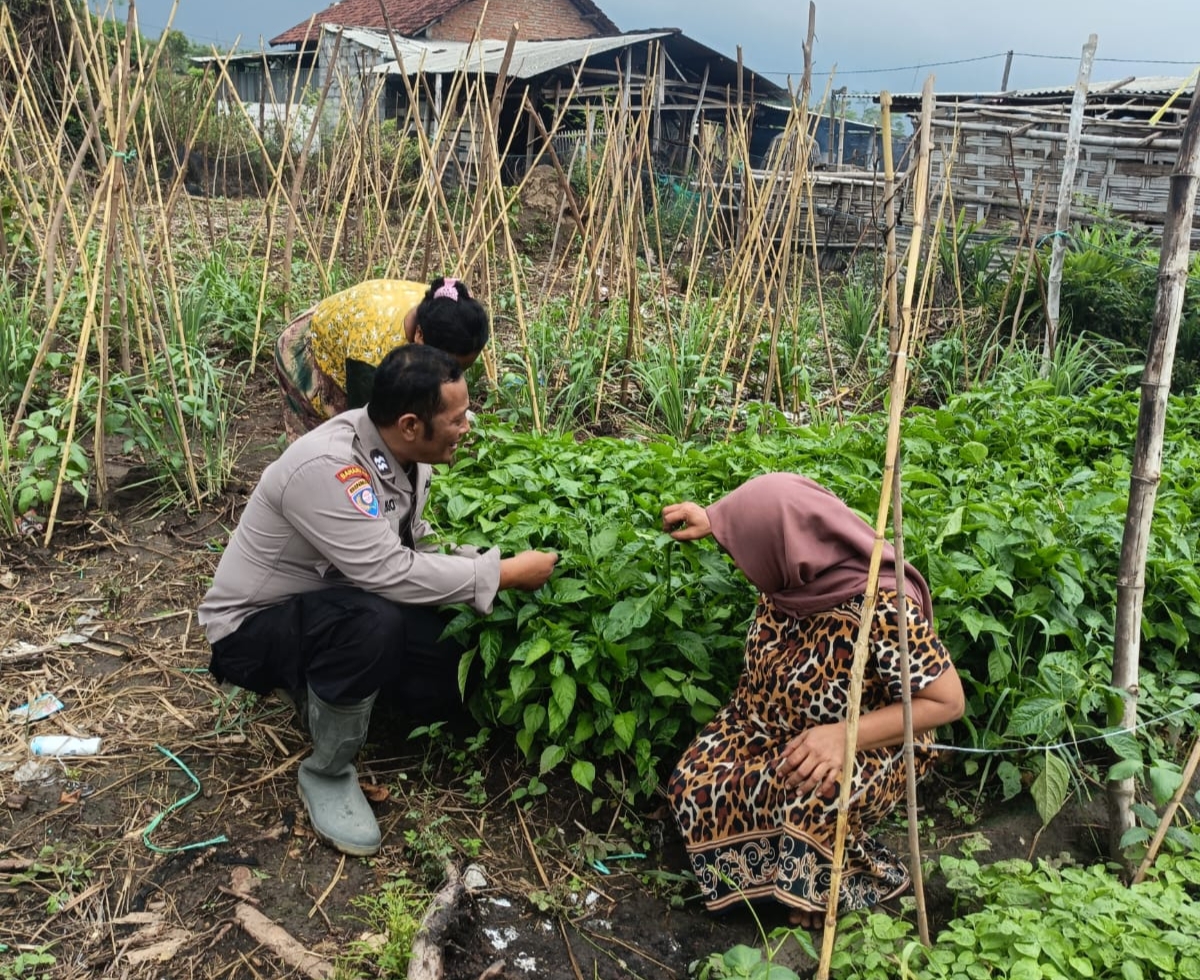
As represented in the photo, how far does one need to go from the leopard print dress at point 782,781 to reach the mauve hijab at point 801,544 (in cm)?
7

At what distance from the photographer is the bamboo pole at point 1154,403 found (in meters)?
1.88

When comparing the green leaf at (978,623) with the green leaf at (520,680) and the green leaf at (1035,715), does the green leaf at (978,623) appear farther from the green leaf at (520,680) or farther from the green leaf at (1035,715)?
the green leaf at (520,680)

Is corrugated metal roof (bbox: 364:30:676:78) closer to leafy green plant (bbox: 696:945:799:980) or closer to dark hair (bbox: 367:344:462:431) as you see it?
dark hair (bbox: 367:344:462:431)

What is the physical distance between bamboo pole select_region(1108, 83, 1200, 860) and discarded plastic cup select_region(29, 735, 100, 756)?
2535 mm

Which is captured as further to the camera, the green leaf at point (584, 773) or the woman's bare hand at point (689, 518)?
the green leaf at point (584, 773)

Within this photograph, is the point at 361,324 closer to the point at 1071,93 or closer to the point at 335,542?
the point at 335,542

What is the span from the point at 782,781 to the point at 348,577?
42.5 inches

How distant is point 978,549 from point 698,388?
7.63ft

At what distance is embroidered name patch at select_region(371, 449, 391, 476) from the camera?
228 centimetres

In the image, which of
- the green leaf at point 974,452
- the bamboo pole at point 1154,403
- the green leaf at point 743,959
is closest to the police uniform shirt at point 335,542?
the green leaf at point 743,959

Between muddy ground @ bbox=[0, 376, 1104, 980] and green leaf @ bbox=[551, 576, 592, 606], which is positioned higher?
green leaf @ bbox=[551, 576, 592, 606]

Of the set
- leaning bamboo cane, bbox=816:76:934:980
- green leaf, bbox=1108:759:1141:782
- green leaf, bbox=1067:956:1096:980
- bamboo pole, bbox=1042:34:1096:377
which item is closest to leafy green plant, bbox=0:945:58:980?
leaning bamboo cane, bbox=816:76:934:980

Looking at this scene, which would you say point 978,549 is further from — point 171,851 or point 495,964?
point 171,851

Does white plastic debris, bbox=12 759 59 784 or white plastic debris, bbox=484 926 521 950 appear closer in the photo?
white plastic debris, bbox=484 926 521 950
